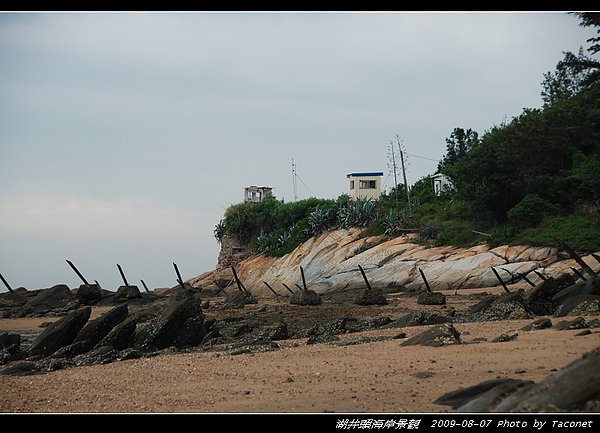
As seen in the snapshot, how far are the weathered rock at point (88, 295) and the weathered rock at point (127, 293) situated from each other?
111cm

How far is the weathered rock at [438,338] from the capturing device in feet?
45.7

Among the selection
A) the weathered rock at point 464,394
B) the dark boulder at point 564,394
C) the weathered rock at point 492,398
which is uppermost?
the dark boulder at point 564,394

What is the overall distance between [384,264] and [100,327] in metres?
24.8

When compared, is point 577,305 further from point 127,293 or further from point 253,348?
point 127,293

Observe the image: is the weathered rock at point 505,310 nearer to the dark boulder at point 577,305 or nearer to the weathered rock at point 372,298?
the dark boulder at point 577,305

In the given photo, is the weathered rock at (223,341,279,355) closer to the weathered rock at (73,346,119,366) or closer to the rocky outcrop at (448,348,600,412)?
the weathered rock at (73,346,119,366)

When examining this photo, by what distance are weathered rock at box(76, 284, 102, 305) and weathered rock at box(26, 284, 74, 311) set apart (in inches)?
34.8

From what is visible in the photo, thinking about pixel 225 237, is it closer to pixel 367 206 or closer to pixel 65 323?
pixel 367 206

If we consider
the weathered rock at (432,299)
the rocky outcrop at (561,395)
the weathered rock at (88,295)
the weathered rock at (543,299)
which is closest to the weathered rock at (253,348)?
the weathered rock at (543,299)

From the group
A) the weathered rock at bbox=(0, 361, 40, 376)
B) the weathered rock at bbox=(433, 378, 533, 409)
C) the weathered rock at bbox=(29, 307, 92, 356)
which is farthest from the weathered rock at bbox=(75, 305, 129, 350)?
the weathered rock at bbox=(433, 378, 533, 409)

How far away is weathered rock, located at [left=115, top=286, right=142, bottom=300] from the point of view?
43031mm

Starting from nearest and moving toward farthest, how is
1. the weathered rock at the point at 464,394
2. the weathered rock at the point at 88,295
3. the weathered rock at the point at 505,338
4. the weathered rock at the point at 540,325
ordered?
the weathered rock at the point at 464,394 < the weathered rock at the point at 505,338 < the weathered rock at the point at 540,325 < the weathered rock at the point at 88,295

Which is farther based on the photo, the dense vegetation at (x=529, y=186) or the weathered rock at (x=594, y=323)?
the dense vegetation at (x=529, y=186)
